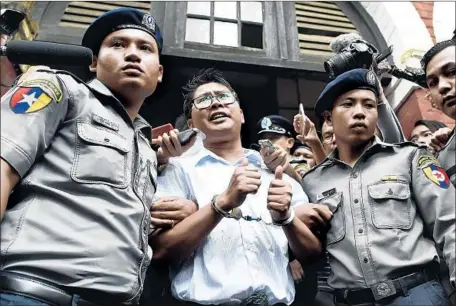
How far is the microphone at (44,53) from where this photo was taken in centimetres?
159

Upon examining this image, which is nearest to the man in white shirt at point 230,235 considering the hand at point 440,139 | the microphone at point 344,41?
the hand at point 440,139

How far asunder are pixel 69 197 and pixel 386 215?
1.23 metres

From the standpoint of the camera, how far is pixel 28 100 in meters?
1.31

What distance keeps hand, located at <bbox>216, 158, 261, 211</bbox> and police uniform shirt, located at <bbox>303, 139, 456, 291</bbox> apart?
1.64ft

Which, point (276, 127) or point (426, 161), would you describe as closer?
point (426, 161)

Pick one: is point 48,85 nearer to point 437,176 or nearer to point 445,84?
point 437,176

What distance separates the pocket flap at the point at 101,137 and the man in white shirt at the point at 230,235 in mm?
312

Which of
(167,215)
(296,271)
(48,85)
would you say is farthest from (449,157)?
(48,85)

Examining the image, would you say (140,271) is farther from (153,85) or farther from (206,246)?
(153,85)

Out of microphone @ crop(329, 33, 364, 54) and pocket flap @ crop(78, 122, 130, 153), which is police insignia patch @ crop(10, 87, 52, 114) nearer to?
pocket flap @ crop(78, 122, 130, 153)

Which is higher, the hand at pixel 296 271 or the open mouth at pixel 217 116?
the open mouth at pixel 217 116

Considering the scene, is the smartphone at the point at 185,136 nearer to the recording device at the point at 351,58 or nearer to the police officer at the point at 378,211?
the police officer at the point at 378,211

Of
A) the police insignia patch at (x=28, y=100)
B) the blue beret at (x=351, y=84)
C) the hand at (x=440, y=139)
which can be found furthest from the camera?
the hand at (x=440, y=139)

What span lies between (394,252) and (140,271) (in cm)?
98
